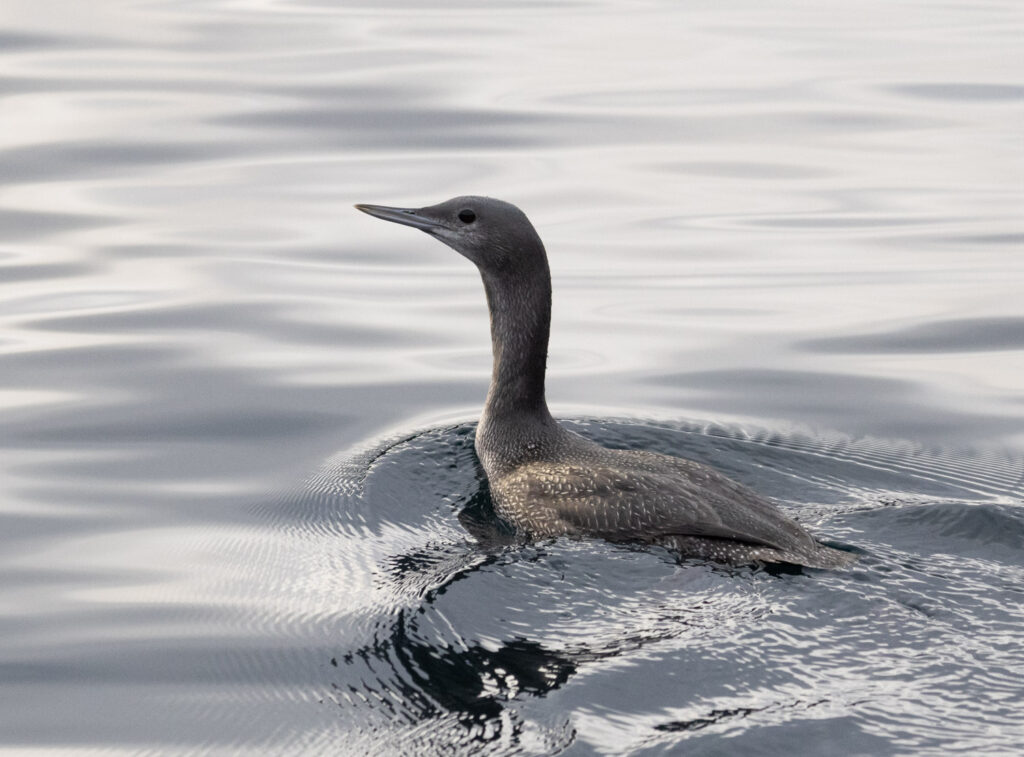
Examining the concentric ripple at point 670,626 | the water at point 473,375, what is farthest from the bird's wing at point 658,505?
the water at point 473,375

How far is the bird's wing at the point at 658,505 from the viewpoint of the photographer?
6.36 metres

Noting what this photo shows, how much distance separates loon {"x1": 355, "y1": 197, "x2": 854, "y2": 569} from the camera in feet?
20.9

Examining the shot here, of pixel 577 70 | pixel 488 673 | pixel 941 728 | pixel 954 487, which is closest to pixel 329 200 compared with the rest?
pixel 577 70

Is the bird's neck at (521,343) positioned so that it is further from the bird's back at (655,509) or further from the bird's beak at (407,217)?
the bird's back at (655,509)

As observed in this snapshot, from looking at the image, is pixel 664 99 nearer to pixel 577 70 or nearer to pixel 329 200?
pixel 577 70

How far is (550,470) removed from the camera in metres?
7.05

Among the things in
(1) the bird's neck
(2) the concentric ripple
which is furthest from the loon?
(2) the concentric ripple

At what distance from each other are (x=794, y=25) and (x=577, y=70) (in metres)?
4.16

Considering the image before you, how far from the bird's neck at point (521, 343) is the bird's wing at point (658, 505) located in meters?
0.72

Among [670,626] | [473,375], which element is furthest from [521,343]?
[670,626]

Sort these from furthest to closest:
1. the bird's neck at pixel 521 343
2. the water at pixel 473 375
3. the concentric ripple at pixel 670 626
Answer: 1. the bird's neck at pixel 521 343
2. the water at pixel 473 375
3. the concentric ripple at pixel 670 626

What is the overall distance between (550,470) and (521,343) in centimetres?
89

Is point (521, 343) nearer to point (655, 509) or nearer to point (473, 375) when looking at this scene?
point (655, 509)

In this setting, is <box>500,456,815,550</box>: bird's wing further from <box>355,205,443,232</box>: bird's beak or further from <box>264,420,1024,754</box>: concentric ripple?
<box>355,205,443,232</box>: bird's beak
